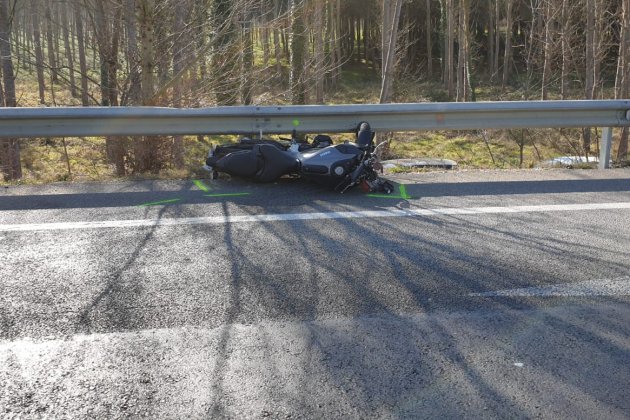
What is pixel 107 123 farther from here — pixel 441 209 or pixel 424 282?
pixel 424 282

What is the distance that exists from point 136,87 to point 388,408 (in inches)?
404

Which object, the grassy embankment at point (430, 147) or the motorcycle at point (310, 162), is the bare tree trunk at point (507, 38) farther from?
the motorcycle at point (310, 162)

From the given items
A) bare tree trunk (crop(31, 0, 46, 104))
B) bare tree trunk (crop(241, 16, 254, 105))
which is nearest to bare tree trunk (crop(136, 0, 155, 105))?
bare tree trunk (crop(241, 16, 254, 105))

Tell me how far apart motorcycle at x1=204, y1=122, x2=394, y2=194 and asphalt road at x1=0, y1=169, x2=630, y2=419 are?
0.28 meters

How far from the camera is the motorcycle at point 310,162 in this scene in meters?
5.81

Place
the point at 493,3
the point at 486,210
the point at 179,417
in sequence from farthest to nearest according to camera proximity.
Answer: the point at 493,3 → the point at 486,210 → the point at 179,417

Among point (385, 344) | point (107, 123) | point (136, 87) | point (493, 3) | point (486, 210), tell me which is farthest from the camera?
point (493, 3)

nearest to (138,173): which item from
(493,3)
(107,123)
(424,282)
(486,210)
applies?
(107,123)

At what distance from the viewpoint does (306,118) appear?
275 inches

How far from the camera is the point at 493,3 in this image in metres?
Result: 40.9

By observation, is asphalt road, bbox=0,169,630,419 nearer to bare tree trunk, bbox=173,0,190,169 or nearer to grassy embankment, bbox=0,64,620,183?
bare tree trunk, bbox=173,0,190,169

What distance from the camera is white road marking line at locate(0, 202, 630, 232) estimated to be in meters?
4.73

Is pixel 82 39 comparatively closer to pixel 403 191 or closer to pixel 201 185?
pixel 201 185

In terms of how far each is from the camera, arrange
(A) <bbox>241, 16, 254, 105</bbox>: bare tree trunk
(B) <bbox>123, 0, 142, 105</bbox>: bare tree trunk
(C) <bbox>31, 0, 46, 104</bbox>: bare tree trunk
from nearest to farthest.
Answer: (B) <bbox>123, 0, 142, 105</bbox>: bare tree trunk → (A) <bbox>241, 16, 254, 105</bbox>: bare tree trunk → (C) <bbox>31, 0, 46, 104</bbox>: bare tree trunk
